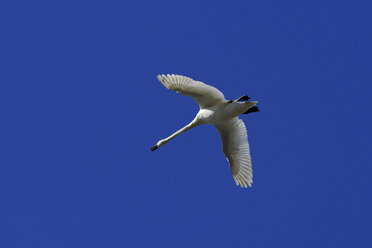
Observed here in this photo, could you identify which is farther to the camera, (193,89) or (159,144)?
(159,144)

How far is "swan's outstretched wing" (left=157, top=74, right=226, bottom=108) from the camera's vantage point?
17.2 meters

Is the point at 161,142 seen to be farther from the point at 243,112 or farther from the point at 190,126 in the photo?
the point at 243,112

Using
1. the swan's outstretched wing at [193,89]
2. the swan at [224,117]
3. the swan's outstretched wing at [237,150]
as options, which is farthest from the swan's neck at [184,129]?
the swan's outstretched wing at [237,150]

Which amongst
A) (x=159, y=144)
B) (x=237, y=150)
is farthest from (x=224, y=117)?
(x=159, y=144)

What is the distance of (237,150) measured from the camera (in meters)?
19.4

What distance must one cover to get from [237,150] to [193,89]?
307 cm

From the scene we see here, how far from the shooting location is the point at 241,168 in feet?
63.7

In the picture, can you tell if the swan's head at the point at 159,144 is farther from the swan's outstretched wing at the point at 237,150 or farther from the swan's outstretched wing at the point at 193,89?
the swan's outstretched wing at the point at 193,89

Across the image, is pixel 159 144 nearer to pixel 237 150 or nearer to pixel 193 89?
pixel 237 150

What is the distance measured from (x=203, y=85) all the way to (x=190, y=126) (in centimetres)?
180

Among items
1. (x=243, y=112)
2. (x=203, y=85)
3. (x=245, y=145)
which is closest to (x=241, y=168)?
(x=245, y=145)

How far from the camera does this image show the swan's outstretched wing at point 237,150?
19.2m

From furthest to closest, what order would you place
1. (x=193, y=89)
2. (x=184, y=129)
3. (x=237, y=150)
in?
1. (x=237, y=150)
2. (x=184, y=129)
3. (x=193, y=89)

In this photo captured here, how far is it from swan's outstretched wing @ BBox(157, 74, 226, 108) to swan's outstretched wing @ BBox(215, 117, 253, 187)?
1414mm
